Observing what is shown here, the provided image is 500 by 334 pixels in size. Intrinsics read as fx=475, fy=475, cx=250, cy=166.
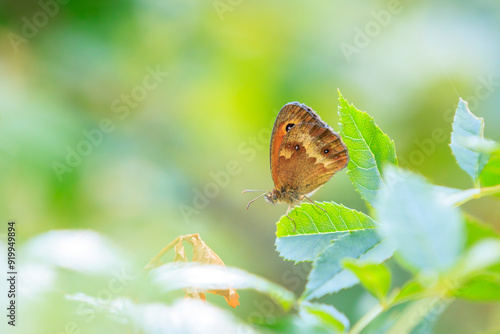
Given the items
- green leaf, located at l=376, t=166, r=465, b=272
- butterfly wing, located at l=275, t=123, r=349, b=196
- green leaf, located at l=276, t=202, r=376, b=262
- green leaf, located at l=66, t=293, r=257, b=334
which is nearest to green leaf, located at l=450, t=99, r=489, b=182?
green leaf, located at l=276, t=202, r=376, b=262

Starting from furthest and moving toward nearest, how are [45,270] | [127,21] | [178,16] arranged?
[178,16] → [127,21] → [45,270]

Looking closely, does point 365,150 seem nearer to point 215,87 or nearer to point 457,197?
point 457,197

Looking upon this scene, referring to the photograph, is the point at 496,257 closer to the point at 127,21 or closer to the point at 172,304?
the point at 172,304

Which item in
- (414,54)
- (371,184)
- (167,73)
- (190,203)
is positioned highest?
(167,73)

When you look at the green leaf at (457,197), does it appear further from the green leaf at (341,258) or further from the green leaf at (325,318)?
the green leaf at (325,318)

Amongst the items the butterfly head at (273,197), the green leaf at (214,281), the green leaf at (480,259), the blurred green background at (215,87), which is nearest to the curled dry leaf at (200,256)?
the green leaf at (214,281)

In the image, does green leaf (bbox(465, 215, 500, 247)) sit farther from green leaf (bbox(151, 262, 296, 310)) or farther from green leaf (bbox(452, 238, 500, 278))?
green leaf (bbox(151, 262, 296, 310))

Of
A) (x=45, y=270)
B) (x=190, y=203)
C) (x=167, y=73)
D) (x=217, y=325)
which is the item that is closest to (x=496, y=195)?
(x=217, y=325)
